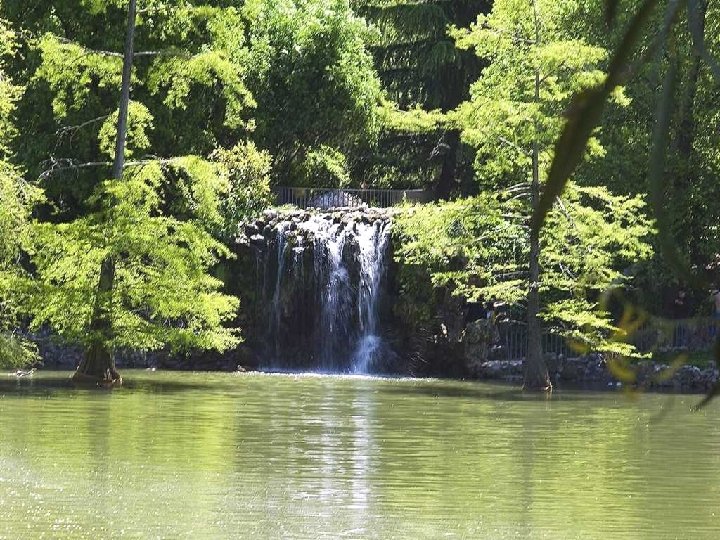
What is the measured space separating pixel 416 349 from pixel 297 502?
74.5 ft

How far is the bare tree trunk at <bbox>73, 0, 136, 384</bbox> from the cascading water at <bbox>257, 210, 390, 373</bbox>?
943 cm

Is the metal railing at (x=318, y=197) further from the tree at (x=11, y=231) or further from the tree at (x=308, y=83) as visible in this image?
the tree at (x=11, y=231)

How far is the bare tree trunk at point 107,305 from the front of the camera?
949 inches

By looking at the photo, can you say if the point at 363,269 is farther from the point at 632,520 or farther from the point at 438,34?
the point at 632,520

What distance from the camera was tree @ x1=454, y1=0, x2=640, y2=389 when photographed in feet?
87.0

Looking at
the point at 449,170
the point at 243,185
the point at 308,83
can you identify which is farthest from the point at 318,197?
the point at 243,185

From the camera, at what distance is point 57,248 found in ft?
78.6

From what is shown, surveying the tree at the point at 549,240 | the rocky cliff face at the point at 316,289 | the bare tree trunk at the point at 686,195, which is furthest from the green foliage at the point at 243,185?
the bare tree trunk at the point at 686,195

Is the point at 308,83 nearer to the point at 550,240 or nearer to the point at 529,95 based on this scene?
the point at 529,95

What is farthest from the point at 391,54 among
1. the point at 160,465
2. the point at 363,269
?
the point at 160,465

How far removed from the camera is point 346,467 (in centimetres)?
1366

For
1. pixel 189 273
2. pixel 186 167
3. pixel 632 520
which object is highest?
pixel 186 167

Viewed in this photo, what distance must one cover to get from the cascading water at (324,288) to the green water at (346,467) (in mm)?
10346

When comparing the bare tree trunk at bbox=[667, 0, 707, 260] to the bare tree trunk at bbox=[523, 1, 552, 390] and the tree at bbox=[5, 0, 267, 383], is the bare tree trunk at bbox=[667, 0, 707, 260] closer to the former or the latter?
→ the bare tree trunk at bbox=[523, 1, 552, 390]
